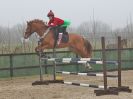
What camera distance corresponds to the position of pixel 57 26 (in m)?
13.2

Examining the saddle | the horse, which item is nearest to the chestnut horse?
the horse

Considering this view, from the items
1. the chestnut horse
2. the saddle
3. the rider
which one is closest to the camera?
the rider

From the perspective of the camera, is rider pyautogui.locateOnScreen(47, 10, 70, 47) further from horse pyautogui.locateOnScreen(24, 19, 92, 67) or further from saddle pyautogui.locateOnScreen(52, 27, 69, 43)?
horse pyautogui.locateOnScreen(24, 19, 92, 67)

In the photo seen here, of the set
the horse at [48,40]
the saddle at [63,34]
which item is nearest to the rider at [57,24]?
the saddle at [63,34]

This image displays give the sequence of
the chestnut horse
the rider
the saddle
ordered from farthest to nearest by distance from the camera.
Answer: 1. the saddle
2. the chestnut horse
3. the rider

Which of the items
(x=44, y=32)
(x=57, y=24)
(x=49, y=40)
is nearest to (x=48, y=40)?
(x=49, y=40)

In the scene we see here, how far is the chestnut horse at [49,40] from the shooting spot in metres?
13.1

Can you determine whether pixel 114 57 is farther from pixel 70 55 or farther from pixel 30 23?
pixel 30 23

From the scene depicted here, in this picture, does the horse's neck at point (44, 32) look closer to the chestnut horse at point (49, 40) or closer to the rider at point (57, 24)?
the chestnut horse at point (49, 40)

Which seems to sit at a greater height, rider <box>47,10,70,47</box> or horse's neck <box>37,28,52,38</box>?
rider <box>47,10,70,47</box>

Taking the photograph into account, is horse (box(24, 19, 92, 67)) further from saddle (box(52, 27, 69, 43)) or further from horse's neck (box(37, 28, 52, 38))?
saddle (box(52, 27, 69, 43))

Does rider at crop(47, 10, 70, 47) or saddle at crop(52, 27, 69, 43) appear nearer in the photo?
rider at crop(47, 10, 70, 47)

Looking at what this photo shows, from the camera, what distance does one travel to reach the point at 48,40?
1311cm

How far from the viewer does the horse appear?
13.1 meters
